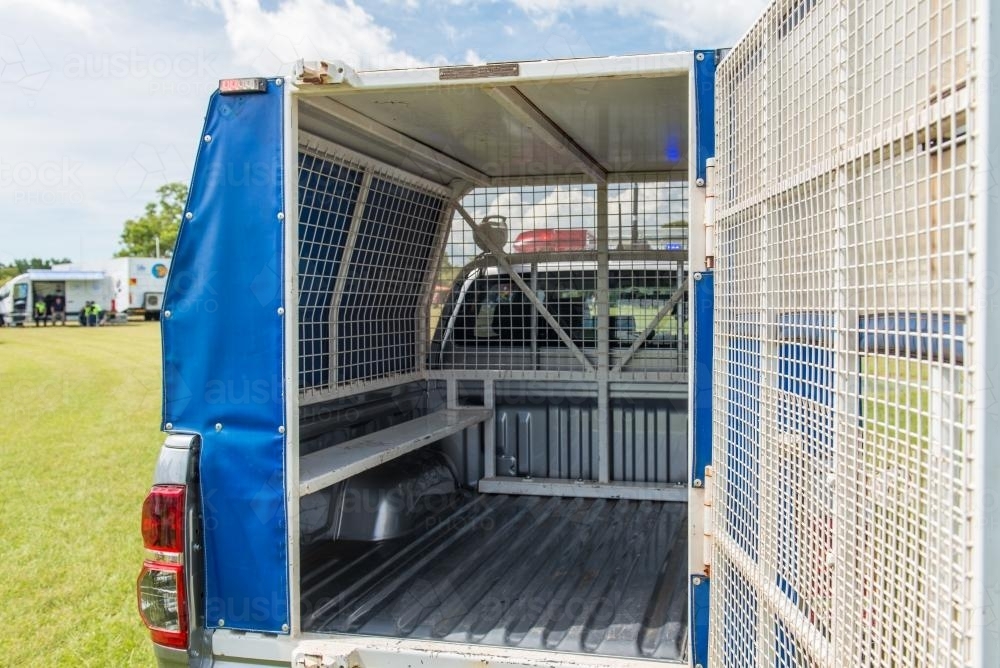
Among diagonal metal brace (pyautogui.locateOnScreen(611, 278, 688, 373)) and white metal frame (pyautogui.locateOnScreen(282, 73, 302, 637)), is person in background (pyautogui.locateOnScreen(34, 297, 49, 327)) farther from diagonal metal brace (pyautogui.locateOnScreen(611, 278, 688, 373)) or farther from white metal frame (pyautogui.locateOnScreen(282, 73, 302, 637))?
white metal frame (pyautogui.locateOnScreen(282, 73, 302, 637))

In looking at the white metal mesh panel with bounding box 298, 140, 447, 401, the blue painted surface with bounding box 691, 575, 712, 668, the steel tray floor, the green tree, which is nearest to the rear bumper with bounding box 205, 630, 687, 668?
the blue painted surface with bounding box 691, 575, 712, 668

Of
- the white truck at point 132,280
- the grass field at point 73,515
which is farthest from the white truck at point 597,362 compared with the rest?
the white truck at point 132,280

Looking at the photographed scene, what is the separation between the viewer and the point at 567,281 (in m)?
4.98

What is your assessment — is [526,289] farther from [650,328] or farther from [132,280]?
[132,280]

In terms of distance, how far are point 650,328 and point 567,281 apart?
56 centimetres

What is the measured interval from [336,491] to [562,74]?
2.40 m

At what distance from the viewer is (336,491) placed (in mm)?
4074

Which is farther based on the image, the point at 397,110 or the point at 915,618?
the point at 397,110

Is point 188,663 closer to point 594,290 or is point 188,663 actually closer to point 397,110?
point 397,110

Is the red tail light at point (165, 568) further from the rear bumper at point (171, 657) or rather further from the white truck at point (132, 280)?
the white truck at point (132, 280)

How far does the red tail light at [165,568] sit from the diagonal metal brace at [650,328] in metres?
2.85

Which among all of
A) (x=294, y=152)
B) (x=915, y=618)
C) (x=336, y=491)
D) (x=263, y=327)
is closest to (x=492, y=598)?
(x=336, y=491)

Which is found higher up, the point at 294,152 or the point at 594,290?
the point at 294,152

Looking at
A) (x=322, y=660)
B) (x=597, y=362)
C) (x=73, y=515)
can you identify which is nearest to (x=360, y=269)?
(x=597, y=362)
